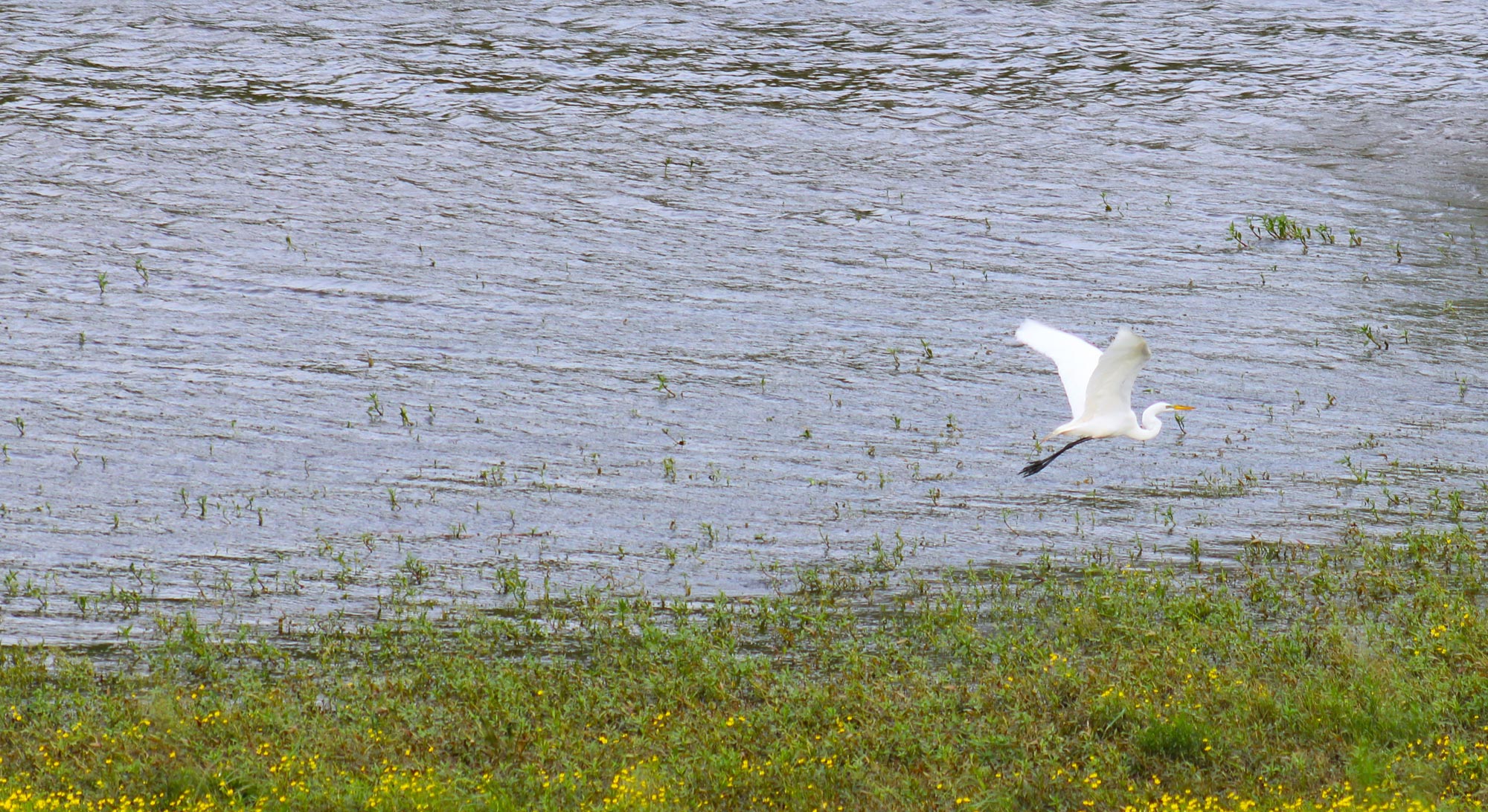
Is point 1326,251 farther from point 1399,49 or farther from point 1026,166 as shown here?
point 1399,49

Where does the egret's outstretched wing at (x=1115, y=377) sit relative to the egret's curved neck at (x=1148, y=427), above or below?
above

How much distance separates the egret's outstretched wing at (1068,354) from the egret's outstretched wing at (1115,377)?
19cm

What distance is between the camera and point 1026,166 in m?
20.1

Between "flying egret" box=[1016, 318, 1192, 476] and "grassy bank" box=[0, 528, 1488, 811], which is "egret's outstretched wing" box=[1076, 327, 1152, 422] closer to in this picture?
"flying egret" box=[1016, 318, 1192, 476]

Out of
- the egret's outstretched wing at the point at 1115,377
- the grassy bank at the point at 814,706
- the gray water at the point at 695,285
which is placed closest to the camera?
the grassy bank at the point at 814,706

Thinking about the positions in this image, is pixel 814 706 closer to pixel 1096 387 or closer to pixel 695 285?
pixel 1096 387

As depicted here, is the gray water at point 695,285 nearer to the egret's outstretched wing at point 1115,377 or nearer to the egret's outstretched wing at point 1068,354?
the egret's outstretched wing at point 1068,354

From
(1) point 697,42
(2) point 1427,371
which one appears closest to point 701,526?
(2) point 1427,371

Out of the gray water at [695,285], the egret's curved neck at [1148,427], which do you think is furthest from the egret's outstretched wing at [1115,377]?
the gray water at [695,285]

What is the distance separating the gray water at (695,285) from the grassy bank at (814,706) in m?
0.88

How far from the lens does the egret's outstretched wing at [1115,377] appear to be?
847cm

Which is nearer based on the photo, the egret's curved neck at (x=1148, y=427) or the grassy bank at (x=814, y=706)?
the grassy bank at (x=814, y=706)

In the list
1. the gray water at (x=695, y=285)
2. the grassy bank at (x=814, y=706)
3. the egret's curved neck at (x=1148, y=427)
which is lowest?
the gray water at (x=695, y=285)

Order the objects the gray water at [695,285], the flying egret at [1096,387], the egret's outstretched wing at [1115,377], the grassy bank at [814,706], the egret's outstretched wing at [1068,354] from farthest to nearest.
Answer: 1. the gray water at [695,285]
2. the egret's outstretched wing at [1068,354]
3. the flying egret at [1096,387]
4. the egret's outstretched wing at [1115,377]
5. the grassy bank at [814,706]
